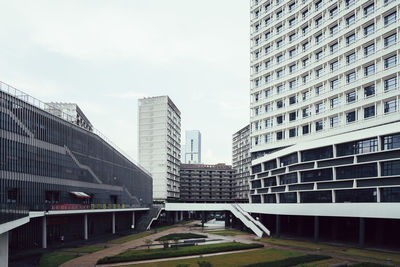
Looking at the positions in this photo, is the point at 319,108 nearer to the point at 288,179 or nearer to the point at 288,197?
the point at 288,179

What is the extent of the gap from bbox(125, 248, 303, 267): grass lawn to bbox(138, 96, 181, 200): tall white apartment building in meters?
105

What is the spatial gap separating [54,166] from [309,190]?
152 ft

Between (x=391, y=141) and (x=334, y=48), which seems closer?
(x=391, y=141)

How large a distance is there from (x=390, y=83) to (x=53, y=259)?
189 ft

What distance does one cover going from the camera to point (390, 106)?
6088cm

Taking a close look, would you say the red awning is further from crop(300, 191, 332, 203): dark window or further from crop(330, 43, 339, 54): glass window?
crop(330, 43, 339, 54): glass window

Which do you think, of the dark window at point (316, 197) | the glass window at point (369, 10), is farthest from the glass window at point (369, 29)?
the dark window at point (316, 197)

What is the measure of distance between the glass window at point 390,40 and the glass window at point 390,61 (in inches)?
94.5

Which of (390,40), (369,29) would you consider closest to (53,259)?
(390,40)

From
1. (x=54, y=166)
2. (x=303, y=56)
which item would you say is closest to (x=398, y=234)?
(x=303, y=56)

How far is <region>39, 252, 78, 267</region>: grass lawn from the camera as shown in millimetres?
43656

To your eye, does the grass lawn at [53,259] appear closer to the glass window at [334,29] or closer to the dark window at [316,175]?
the dark window at [316,175]

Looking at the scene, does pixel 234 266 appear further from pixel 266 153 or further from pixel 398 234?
pixel 266 153

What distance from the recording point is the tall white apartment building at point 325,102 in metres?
59.4
